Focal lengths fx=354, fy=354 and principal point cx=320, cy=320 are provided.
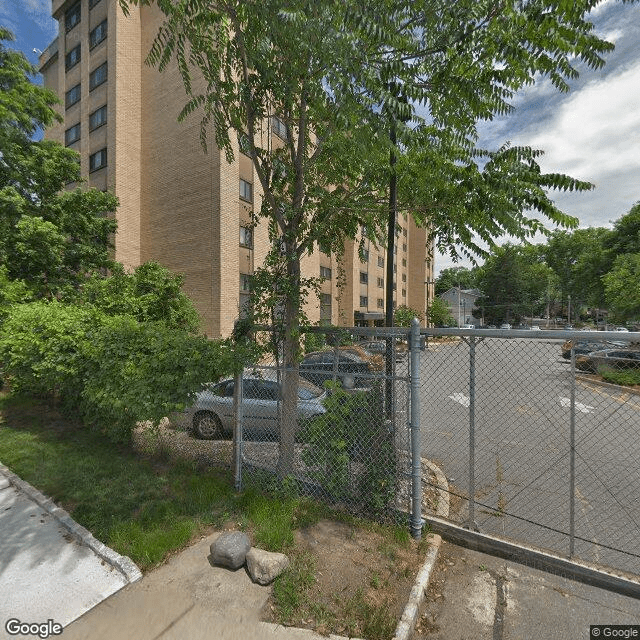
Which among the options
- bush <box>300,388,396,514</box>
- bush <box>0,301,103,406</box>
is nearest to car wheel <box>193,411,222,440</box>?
bush <box>0,301,103,406</box>

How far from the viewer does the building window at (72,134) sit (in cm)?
2261

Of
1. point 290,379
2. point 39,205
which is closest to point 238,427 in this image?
point 290,379

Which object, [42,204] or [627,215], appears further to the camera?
[627,215]

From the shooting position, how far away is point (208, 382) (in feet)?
14.2

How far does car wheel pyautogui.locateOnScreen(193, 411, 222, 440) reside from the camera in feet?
23.9

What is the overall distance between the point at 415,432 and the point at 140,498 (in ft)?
11.0

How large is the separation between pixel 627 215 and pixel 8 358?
128 feet

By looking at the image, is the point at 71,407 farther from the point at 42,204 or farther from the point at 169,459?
the point at 42,204

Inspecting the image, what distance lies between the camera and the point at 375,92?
3.41 meters

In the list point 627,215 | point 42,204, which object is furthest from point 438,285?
point 42,204

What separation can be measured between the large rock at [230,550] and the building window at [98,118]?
2486 cm

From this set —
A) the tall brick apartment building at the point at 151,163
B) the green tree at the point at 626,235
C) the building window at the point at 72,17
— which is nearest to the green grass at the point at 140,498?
the tall brick apartment building at the point at 151,163

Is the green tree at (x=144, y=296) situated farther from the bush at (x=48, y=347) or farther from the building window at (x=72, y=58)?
the building window at (x=72, y=58)

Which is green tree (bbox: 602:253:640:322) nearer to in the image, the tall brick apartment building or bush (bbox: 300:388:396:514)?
the tall brick apartment building
